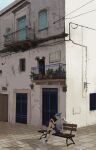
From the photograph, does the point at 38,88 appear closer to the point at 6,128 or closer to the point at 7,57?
the point at 6,128

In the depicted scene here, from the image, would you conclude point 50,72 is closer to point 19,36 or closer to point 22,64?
point 22,64

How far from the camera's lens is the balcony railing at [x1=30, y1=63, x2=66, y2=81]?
67.1ft

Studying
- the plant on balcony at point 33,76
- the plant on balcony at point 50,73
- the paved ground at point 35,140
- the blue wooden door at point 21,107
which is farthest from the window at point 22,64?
the paved ground at point 35,140

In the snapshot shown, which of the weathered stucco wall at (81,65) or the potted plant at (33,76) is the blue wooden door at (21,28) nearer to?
the potted plant at (33,76)

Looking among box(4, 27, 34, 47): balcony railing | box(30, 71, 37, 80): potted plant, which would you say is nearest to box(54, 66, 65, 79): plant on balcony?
box(30, 71, 37, 80): potted plant

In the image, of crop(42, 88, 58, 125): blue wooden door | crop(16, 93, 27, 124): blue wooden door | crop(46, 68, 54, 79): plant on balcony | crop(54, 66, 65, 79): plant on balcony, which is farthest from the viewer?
crop(16, 93, 27, 124): blue wooden door

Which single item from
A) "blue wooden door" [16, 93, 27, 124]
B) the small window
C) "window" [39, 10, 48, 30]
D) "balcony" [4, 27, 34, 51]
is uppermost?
"window" [39, 10, 48, 30]

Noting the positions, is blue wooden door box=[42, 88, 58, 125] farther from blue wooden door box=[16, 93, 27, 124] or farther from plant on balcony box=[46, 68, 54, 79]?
blue wooden door box=[16, 93, 27, 124]

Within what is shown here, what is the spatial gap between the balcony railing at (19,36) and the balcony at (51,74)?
2.82 m

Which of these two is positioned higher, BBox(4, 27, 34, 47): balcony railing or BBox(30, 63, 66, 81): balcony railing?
BBox(4, 27, 34, 47): balcony railing

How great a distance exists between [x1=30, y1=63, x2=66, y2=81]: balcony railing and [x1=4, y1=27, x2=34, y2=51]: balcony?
2.10m

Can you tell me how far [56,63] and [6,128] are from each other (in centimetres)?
599

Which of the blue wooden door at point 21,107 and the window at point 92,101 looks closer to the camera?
the window at point 92,101

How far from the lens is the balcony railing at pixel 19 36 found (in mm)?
23641
